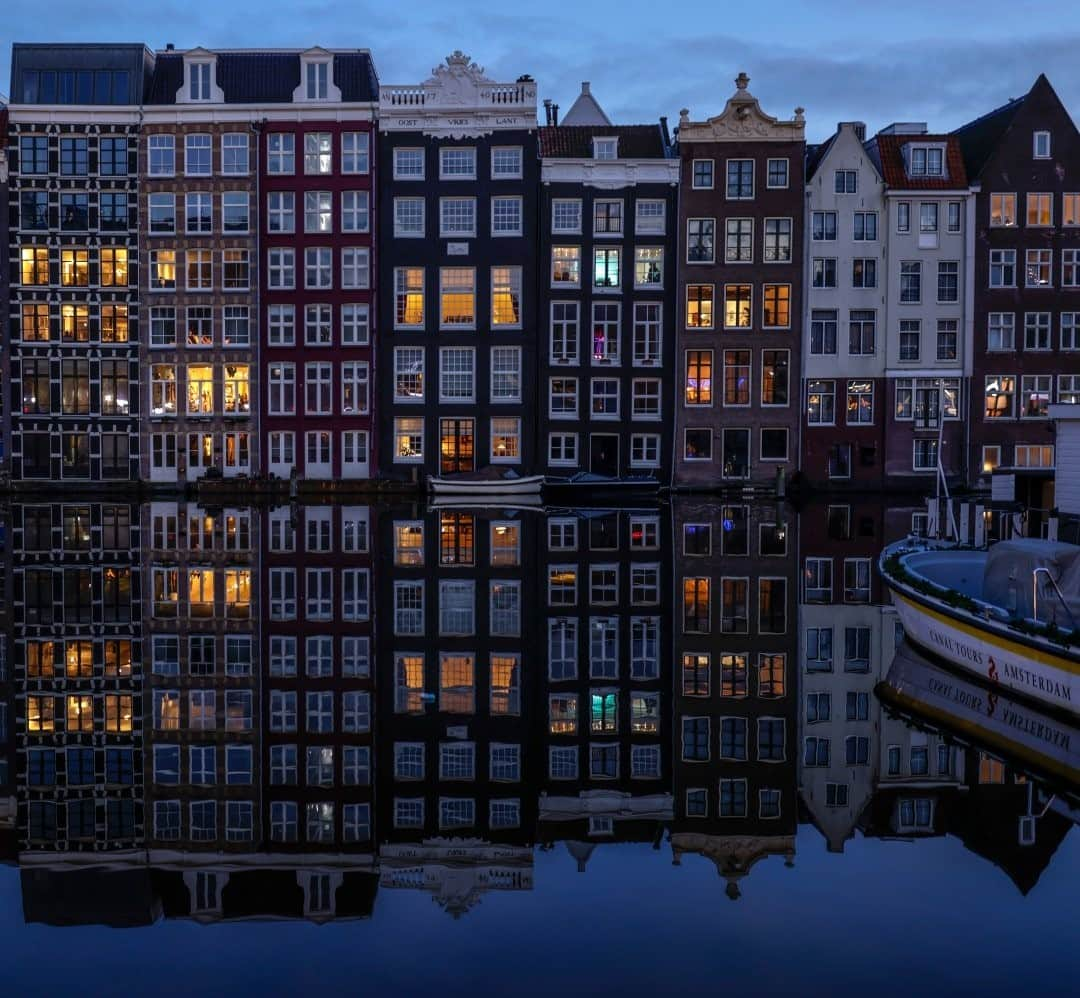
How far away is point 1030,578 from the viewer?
50.6ft

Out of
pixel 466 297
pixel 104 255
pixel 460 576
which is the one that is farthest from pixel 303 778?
pixel 104 255

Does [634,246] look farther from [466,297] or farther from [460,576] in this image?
[460,576]

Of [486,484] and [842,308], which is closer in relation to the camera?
[486,484]

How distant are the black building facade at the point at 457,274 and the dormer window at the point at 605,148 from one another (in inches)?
137

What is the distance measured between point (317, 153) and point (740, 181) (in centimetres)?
2110

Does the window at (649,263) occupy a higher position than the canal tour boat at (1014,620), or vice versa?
the window at (649,263)

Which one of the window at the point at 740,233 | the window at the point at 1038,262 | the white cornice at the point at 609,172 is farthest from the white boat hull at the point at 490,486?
the window at the point at 1038,262

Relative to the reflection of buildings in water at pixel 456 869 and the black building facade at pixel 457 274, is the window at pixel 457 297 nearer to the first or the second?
the black building facade at pixel 457 274

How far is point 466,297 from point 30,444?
22.7m

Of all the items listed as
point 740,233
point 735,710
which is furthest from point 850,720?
point 740,233

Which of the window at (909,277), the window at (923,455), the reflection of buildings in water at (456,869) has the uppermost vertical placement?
the window at (909,277)

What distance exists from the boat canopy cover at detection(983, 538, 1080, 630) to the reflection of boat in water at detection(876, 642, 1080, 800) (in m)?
1.19

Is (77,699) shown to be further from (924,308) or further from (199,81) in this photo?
(924,308)

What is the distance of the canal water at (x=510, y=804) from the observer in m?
7.61
